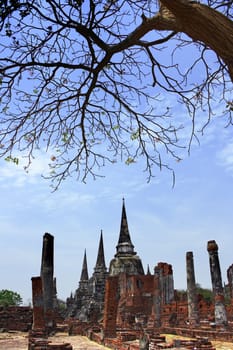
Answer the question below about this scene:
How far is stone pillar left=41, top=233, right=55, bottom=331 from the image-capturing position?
15.7 metres

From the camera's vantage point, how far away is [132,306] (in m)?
30.3

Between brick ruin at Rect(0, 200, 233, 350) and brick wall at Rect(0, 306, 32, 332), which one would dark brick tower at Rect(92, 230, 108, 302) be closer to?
brick ruin at Rect(0, 200, 233, 350)

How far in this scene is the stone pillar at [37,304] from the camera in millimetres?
14570

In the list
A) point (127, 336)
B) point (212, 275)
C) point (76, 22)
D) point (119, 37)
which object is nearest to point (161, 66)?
point (119, 37)

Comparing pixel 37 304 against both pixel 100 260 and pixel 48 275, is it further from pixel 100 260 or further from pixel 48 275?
pixel 100 260

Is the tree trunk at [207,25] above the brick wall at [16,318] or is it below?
above

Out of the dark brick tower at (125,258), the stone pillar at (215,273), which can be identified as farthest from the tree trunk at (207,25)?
the dark brick tower at (125,258)

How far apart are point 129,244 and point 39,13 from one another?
36.2m

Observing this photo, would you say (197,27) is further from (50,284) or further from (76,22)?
(50,284)

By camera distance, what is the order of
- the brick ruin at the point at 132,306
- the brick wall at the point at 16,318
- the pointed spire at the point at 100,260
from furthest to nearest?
the pointed spire at the point at 100,260 → the brick wall at the point at 16,318 → the brick ruin at the point at 132,306

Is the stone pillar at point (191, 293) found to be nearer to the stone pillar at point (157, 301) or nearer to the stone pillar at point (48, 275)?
the stone pillar at point (157, 301)

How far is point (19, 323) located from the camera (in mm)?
21344

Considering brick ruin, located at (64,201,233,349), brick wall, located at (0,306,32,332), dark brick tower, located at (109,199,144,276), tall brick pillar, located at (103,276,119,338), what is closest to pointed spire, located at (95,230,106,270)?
brick ruin, located at (64,201,233,349)

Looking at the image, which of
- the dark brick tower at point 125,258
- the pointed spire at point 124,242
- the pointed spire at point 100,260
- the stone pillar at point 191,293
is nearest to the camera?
the stone pillar at point 191,293
